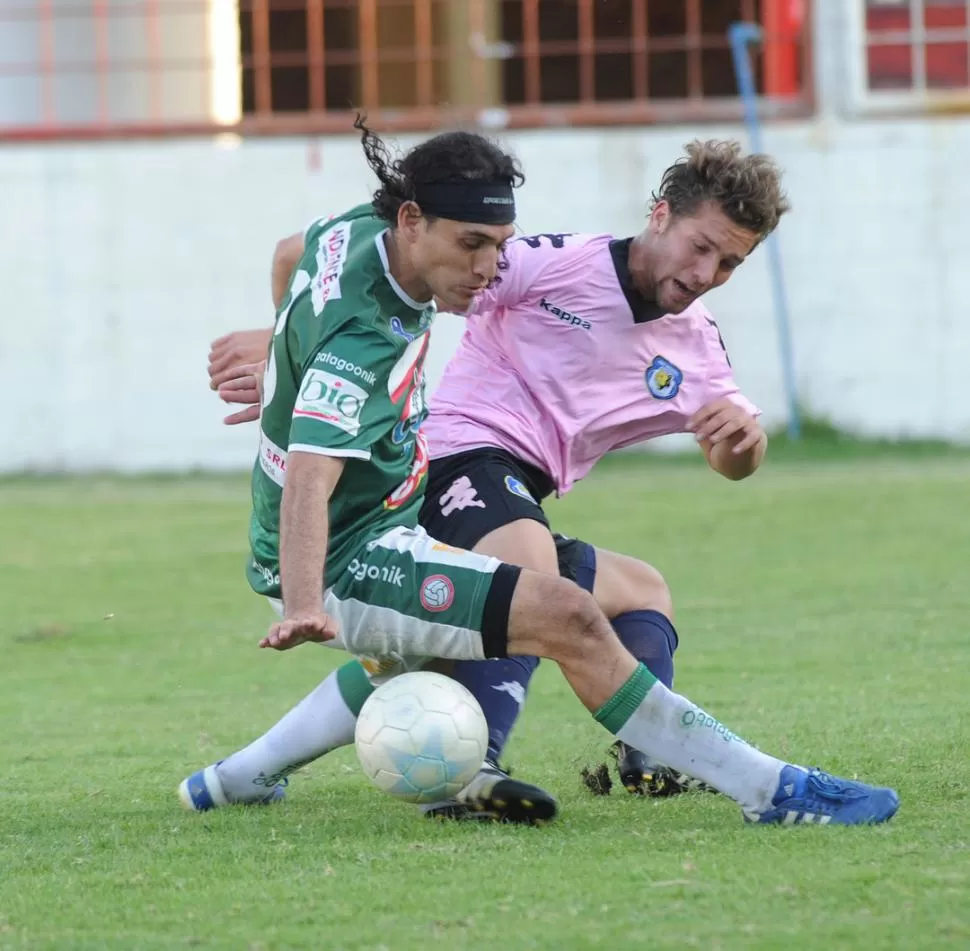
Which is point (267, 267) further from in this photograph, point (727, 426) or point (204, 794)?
point (204, 794)

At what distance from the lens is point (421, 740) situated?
429 cm

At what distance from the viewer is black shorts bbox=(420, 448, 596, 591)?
4840mm

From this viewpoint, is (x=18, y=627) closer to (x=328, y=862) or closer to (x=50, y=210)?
(x=328, y=862)

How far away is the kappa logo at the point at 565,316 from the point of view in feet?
17.6

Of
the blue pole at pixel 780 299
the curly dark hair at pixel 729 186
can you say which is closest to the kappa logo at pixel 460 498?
the curly dark hair at pixel 729 186

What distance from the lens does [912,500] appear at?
11.8 metres

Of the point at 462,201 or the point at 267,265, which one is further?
the point at 267,265

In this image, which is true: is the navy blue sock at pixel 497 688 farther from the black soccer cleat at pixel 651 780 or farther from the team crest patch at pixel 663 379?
the team crest patch at pixel 663 379

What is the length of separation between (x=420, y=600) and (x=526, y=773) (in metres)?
1.05

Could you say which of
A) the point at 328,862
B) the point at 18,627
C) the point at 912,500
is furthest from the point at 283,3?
the point at 328,862

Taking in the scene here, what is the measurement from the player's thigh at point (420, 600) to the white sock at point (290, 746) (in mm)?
298

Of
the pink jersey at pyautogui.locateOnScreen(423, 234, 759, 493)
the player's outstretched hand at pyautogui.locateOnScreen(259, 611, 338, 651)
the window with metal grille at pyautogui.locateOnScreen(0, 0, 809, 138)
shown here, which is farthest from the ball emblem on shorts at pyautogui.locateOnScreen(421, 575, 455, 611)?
the window with metal grille at pyautogui.locateOnScreen(0, 0, 809, 138)

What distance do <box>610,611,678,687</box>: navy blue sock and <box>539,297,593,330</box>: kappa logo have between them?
855 mm

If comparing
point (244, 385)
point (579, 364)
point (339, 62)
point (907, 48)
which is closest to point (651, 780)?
point (579, 364)
